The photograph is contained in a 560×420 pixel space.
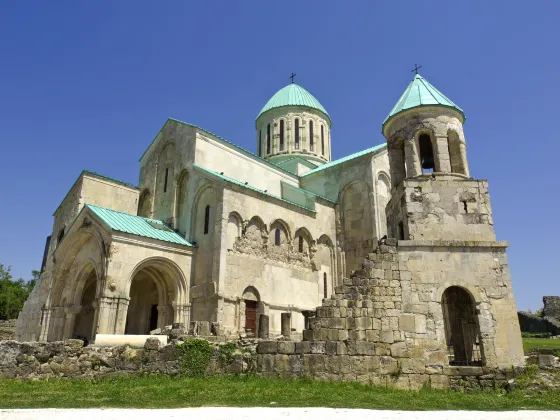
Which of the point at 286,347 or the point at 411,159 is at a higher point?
the point at 411,159

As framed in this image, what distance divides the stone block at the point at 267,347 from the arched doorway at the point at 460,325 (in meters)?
4.65

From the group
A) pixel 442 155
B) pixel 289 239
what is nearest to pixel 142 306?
pixel 289 239

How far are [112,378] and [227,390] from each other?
2833 millimetres

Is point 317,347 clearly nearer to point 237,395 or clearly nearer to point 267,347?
point 267,347

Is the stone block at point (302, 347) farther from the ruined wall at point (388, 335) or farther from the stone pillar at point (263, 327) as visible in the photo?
the stone pillar at point (263, 327)

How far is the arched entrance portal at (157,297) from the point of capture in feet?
53.2

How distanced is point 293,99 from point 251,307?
15.5 m

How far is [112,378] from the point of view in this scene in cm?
864

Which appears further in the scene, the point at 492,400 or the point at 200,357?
the point at 200,357

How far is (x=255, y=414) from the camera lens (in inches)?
223

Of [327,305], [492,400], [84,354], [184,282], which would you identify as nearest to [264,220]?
[184,282]

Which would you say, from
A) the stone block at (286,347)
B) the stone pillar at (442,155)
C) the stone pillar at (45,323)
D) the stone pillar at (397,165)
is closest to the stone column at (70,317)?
the stone pillar at (45,323)

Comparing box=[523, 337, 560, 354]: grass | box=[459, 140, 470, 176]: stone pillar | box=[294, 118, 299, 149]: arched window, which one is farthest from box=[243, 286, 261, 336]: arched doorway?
box=[294, 118, 299, 149]: arched window

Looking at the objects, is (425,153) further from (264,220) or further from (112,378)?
(112,378)
